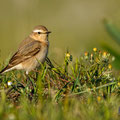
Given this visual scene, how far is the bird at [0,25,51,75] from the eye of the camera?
23.7 ft

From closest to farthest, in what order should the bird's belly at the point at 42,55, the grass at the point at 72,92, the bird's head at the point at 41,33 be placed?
the grass at the point at 72,92
the bird's belly at the point at 42,55
the bird's head at the point at 41,33

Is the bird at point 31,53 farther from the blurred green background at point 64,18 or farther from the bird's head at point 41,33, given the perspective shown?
the blurred green background at point 64,18

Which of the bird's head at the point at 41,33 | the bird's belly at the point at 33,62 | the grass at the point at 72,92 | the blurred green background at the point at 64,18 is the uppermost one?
the blurred green background at the point at 64,18

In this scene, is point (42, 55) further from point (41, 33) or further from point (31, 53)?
point (41, 33)

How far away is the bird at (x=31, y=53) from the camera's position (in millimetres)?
7233

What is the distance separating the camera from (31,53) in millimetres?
7590

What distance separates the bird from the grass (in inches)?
35.4

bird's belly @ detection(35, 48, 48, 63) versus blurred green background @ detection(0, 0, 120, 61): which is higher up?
blurred green background @ detection(0, 0, 120, 61)

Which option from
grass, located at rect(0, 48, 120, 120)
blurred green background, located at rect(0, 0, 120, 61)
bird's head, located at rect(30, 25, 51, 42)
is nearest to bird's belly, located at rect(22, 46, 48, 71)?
bird's head, located at rect(30, 25, 51, 42)

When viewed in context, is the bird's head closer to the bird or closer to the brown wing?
the bird

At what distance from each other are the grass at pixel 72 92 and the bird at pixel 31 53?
0.90m

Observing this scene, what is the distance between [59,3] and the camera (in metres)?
16.3

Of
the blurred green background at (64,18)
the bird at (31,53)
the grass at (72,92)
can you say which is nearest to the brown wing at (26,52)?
the bird at (31,53)

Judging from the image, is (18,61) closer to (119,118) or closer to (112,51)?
(112,51)
